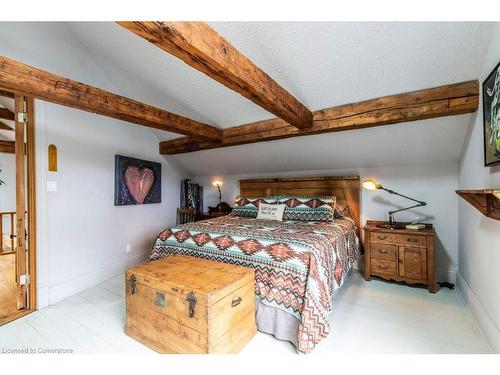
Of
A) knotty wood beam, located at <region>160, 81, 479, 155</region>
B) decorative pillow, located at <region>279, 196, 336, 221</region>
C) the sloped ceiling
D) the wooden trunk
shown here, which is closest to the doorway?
the sloped ceiling

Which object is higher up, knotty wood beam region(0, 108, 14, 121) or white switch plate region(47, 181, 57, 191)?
knotty wood beam region(0, 108, 14, 121)

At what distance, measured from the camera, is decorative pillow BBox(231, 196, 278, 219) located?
342 cm

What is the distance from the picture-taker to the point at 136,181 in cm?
338

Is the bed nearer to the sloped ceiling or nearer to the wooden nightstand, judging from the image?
the wooden nightstand

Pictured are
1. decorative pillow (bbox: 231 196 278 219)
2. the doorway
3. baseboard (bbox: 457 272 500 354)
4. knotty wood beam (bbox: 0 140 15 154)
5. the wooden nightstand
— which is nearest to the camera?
baseboard (bbox: 457 272 500 354)

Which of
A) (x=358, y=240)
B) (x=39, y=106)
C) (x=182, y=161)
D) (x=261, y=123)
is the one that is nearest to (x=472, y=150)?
(x=358, y=240)

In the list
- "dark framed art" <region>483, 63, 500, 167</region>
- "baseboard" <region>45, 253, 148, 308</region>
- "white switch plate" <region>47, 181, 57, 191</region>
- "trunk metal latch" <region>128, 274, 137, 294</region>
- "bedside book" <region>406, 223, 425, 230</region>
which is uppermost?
"dark framed art" <region>483, 63, 500, 167</region>

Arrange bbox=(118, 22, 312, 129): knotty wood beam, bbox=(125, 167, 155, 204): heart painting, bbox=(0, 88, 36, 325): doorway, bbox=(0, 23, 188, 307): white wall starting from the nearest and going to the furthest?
bbox=(118, 22, 312, 129): knotty wood beam
bbox=(0, 88, 36, 325): doorway
bbox=(0, 23, 188, 307): white wall
bbox=(125, 167, 155, 204): heart painting

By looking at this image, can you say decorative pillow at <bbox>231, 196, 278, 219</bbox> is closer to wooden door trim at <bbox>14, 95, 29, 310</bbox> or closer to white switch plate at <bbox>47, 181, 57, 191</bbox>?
white switch plate at <bbox>47, 181, 57, 191</bbox>

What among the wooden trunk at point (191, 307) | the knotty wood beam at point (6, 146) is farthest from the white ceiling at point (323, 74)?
the knotty wood beam at point (6, 146)

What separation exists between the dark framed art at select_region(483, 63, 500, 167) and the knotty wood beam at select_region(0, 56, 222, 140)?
Result: 2.59 m

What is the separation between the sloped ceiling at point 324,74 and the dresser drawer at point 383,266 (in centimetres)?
124

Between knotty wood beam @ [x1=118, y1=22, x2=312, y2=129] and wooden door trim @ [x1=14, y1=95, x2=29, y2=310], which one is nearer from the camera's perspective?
knotty wood beam @ [x1=118, y1=22, x2=312, y2=129]

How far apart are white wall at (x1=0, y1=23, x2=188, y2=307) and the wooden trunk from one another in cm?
128
